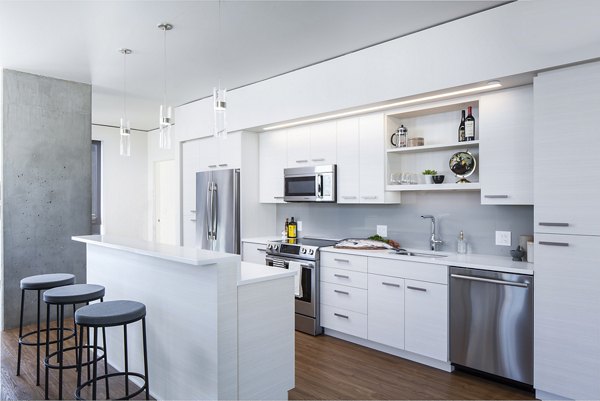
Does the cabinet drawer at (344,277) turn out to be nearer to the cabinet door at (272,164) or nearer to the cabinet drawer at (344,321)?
the cabinet drawer at (344,321)

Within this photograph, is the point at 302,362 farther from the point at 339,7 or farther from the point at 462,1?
the point at 462,1

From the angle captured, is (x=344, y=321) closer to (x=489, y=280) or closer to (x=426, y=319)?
(x=426, y=319)

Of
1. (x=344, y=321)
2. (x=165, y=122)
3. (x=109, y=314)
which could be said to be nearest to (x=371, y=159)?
(x=344, y=321)

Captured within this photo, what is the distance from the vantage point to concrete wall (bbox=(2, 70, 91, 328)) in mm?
4262

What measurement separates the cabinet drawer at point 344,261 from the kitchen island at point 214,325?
1110 millimetres

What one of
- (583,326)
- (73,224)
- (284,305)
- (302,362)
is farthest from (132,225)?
(583,326)

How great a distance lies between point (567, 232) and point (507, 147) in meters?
0.77

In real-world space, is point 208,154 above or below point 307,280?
above

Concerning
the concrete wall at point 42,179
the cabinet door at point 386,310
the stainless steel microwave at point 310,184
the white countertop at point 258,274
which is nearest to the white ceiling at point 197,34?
the concrete wall at point 42,179

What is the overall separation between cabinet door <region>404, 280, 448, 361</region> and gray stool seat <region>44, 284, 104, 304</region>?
2.29 metres

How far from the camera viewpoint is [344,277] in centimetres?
373

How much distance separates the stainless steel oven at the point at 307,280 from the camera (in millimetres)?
3936

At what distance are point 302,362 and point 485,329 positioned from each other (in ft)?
4.64

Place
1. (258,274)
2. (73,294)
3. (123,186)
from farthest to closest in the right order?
(123,186) → (73,294) → (258,274)
